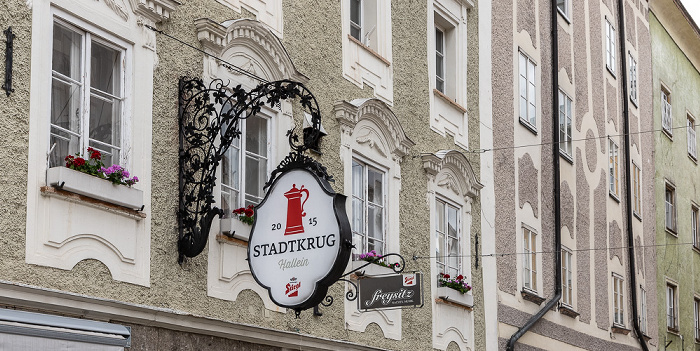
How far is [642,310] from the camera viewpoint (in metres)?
26.4

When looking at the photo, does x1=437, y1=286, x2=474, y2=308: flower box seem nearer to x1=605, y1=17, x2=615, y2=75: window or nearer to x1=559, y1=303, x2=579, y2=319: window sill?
x1=559, y1=303, x2=579, y2=319: window sill

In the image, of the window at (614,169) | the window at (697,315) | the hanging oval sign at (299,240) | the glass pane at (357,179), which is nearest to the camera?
the hanging oval sign at (299,240)

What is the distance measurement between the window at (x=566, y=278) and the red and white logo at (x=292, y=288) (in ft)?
39.6

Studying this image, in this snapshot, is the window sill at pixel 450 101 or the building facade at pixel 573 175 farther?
the building facade at pixel 573 175

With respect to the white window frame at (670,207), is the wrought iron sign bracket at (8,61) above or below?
below

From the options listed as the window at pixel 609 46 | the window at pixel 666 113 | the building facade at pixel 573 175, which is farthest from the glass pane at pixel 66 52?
the window at pixel 666 113

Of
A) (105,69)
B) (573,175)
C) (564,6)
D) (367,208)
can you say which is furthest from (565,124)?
(105,69)

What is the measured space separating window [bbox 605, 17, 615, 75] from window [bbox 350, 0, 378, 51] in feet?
37.9

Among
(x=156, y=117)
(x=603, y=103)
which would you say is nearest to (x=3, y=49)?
(x=156, y=117)

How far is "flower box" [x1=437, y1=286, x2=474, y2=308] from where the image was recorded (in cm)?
1607

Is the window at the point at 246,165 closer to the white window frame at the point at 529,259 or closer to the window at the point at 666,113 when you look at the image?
the white window frame at the point at 529,259

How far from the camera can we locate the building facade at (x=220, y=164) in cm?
933

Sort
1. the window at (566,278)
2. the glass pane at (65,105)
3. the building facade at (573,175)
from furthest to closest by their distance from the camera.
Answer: the window at (566,278) → the building facade at (573,175) → the glass pane at (65,105)

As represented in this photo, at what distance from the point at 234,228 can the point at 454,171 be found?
616 centimetres
